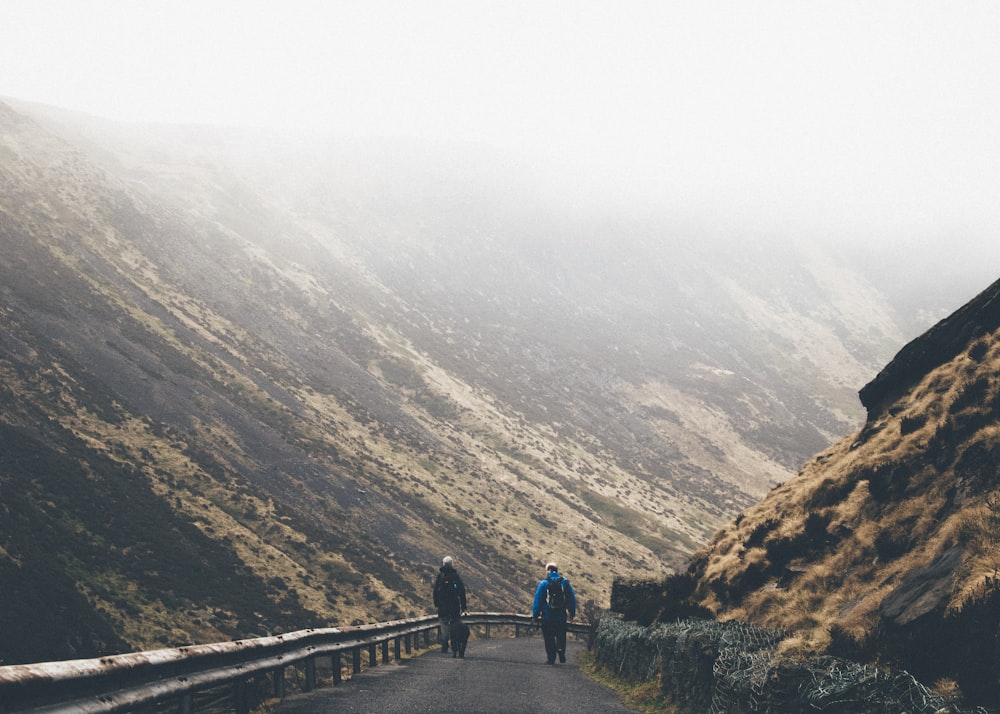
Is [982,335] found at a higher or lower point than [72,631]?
higher

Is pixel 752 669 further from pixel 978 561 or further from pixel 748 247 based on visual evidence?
pixel 748 247

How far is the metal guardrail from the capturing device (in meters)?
4.50

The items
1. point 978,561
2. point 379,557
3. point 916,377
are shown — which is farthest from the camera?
point 379,557

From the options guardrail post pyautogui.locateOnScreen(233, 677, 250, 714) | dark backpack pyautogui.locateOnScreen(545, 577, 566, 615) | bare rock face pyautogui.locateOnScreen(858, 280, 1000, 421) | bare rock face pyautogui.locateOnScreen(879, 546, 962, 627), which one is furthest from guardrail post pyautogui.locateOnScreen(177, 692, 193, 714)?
bare rock face pyautogui.locateOnScreen(858, 280, 1000, 421)

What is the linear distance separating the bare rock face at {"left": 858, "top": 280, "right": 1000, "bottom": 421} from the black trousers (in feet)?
31.6

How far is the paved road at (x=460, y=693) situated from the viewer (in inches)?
361

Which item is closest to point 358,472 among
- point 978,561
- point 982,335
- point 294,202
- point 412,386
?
point 412,386

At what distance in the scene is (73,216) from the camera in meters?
74.1

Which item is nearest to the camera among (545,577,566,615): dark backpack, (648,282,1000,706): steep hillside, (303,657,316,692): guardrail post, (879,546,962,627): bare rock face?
(648,282,1000,706): steep hillside

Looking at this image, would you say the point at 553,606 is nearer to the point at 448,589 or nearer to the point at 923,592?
the point at 448,589

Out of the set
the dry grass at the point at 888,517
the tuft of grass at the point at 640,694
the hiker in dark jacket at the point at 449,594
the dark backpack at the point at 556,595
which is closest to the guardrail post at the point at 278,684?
the tuft of grass at the point at 640,694

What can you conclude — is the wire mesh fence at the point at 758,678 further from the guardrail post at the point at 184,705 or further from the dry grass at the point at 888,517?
the guardrail post at the point at 184,705

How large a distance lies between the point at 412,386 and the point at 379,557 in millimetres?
45599

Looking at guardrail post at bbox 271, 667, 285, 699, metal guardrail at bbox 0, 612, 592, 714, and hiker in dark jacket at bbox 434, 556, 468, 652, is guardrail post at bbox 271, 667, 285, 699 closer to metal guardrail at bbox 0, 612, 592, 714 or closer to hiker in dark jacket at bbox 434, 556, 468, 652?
metal guardrail at bbox 0, 612, 592, 714
